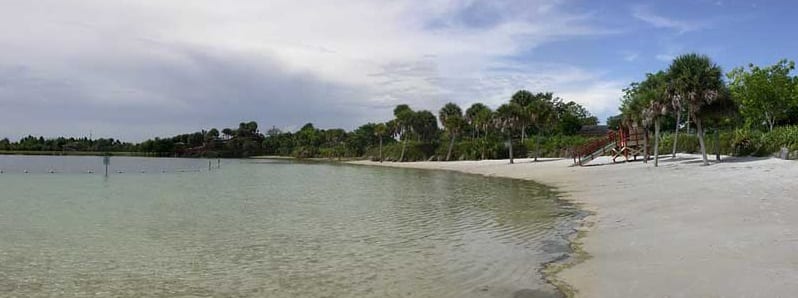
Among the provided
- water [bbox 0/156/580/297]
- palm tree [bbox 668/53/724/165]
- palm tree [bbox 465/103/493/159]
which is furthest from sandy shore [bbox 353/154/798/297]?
palm tree [bbox 465/103/493/159]

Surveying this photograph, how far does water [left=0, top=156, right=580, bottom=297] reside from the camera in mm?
8336

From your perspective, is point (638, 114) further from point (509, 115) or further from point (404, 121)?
point (404, 121)

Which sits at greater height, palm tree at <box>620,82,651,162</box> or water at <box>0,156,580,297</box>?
palm tree at <box>620,82,651,162</box>

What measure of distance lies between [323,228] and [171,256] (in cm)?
458

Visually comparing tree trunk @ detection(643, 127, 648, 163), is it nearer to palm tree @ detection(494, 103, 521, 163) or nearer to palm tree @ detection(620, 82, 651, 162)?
palm tree @ detection(620, 82, 651, 162)

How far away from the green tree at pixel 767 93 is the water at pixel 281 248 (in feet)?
161

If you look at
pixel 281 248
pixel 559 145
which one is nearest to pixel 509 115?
pixel 559 145

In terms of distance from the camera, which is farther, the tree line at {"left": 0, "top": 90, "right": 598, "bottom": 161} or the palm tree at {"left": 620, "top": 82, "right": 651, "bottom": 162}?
the tree line at {"left": 0, "top": 90, "right": 598, "bottom": 161}

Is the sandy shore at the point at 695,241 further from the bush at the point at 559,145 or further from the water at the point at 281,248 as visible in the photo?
the bush at the point at 559,145

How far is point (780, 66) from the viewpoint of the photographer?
59.7m

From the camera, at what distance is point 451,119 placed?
80188 mm

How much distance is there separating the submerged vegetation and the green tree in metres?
0.10

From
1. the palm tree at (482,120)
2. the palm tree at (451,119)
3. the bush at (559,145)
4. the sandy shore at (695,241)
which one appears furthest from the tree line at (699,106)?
the palm tree at (451,119)

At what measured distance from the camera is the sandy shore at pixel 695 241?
23.3ft
